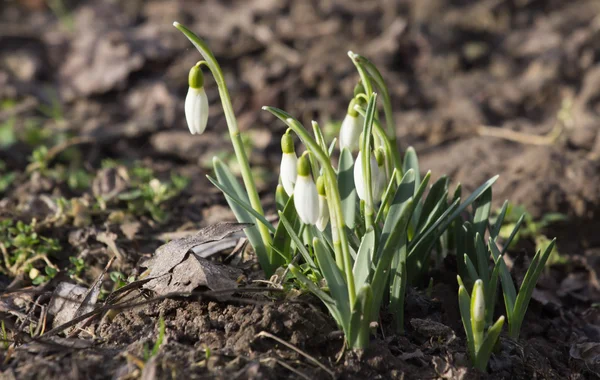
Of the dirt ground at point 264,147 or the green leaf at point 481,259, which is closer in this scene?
the dirt ground at point 264,147

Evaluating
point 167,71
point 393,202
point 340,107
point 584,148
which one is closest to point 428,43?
point 340,107

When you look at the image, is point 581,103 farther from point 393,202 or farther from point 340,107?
point 393,202

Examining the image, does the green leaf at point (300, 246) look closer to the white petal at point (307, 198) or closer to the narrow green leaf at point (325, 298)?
the narrow green leaf at point (325, 298)

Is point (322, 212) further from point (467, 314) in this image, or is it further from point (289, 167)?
point (467, 314)

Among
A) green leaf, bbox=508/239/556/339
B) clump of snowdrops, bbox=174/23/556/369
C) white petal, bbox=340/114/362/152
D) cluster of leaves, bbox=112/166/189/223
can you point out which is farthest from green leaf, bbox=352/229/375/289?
cluster of leaves, bbox=112/166/189/223

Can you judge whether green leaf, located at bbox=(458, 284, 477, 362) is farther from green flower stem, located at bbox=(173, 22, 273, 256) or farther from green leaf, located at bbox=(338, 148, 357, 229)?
green flower stem, located at bbox=(173, 22, 273, 256)

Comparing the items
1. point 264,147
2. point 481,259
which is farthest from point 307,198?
point 264,147

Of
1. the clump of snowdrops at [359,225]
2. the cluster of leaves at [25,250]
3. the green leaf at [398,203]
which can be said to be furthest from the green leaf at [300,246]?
the cluster of leaves at [25,250]
